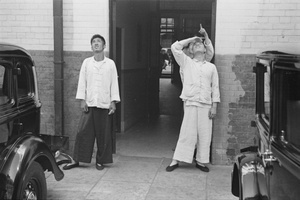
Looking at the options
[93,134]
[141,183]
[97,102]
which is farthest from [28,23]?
[141,183]

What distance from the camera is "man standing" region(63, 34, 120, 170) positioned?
20.2ft

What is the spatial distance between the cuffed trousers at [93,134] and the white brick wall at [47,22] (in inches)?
46.9

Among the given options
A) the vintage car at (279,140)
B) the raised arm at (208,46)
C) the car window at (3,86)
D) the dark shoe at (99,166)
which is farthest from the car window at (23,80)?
the raised arm at (208,46)

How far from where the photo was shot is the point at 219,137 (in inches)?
A: 258

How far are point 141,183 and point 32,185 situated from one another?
6.23ft

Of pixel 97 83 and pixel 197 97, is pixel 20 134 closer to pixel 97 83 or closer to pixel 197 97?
pixel 97 83

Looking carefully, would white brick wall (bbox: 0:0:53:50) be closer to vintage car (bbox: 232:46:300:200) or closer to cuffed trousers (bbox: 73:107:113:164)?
cuffed trousers (bbox: 73:107:113:164)

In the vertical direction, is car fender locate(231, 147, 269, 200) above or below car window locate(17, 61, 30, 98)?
below

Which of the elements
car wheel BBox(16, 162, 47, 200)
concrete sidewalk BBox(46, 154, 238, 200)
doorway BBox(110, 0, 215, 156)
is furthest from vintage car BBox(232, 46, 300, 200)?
doorway BBox(110, 0, 215, 156)

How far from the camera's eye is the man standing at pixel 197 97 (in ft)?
19.8

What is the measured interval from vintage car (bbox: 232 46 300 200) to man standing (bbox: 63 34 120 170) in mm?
2852

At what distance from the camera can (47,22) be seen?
6.81 meters

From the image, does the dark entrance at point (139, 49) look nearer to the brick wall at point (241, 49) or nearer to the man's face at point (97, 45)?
the man's face at point (97, 45)

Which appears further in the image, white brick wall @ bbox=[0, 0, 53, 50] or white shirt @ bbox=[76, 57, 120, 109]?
white brick wall @ bbox=[0, 0, 53, 50]
